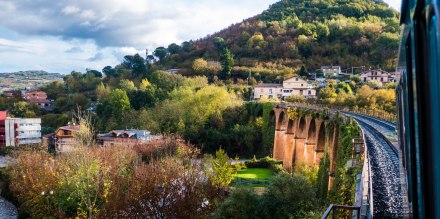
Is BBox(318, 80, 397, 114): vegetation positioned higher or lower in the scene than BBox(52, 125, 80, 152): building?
higher

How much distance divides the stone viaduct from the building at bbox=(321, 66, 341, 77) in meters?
20.0

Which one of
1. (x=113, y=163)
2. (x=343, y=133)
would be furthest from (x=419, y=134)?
(x=113, y=163)

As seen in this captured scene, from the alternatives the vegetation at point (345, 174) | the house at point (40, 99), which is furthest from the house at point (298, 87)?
the house at point (40, 99)

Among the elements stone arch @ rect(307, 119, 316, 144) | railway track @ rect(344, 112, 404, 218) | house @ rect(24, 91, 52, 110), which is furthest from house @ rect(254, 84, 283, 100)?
railway track @ rect(344, 112, 404, 218)

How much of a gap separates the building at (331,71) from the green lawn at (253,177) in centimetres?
2621

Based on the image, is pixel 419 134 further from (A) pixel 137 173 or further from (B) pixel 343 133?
(A) pixel 137 173

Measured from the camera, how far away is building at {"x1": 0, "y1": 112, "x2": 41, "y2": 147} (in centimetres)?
4203

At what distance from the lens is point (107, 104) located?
49219 mm

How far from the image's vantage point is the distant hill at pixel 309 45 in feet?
202

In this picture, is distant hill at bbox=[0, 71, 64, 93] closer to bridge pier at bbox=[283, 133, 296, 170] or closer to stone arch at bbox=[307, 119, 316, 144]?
bridge pier at bbox=[283, 133, 296, 170]

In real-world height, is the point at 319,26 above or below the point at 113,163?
above

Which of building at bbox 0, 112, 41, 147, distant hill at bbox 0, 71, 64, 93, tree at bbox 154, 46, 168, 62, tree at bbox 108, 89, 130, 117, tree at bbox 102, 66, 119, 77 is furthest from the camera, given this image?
distant hill at bbox 0, 71, 64, 93

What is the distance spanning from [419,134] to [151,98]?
155 feet

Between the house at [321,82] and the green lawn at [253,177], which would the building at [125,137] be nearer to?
the green lawn at [253,177]
